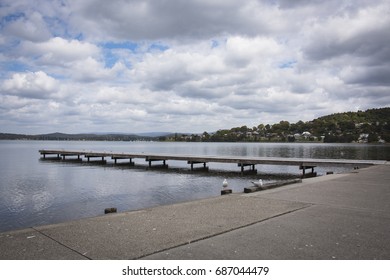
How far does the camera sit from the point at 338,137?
179375 mm

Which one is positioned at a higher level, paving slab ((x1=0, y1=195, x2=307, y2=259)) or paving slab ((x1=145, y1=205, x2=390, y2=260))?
paving slab ((x1=145, y1=205, x2=390, y2=260))

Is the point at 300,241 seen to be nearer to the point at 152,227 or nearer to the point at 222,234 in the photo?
the point at 222,234

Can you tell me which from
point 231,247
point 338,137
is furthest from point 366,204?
point 338,137

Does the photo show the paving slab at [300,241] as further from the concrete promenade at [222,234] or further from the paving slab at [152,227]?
the paving slab at [152,227]

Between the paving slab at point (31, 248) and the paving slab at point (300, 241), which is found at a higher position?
the paving slab at point (300, 241)

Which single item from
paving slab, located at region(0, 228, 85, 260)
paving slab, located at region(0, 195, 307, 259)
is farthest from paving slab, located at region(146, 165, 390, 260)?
paving slab, located at region(0, 228, 85, 260)

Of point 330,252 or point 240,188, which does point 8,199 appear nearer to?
point 240,188

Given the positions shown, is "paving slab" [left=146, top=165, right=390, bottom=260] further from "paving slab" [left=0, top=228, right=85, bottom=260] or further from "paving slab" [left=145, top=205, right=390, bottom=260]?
"paving slab" [left=0, top=228, right=85, bottom=260]

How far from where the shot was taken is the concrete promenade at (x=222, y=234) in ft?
17.0

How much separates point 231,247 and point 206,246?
17.6 inches

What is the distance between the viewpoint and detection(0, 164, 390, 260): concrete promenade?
17.0 ft

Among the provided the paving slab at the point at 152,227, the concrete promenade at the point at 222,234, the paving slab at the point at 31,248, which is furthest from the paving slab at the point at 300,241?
the paving slab at the point at 31,248

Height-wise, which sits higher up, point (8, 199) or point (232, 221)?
point (232, 221)

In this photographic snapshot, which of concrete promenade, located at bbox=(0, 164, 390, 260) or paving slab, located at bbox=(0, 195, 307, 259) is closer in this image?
concrete promenade, located at bbox=(0, 164, 390, 260)
